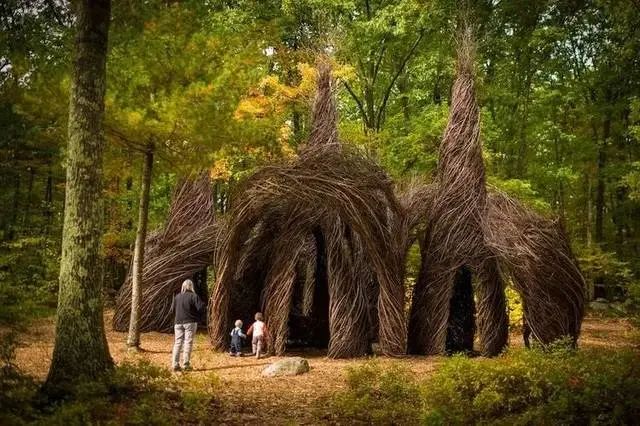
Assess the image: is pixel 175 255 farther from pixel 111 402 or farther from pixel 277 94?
pixel 111 402

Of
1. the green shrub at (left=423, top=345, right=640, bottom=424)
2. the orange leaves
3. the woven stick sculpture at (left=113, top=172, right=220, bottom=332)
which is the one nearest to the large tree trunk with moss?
the green shrub at (left=423, top=345, right=640, bottom=424)

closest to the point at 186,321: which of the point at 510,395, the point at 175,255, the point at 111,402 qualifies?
the point at 111,402

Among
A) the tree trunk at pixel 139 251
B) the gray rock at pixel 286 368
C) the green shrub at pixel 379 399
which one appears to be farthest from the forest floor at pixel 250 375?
the tree trunk at pixel 139 251

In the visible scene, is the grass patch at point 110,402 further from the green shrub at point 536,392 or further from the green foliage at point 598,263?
the green foliage at point 598,263

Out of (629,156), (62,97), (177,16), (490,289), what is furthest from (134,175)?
(629,156)

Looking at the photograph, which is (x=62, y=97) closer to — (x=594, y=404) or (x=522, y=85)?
(x=594, y=404)

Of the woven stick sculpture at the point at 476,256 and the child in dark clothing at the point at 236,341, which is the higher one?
the woven stick sculpture at the point at 476,256

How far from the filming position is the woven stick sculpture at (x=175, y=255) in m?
12.6

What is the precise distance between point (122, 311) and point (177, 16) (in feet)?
21.8

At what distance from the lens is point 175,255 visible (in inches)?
494

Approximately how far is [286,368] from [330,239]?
2.69 meters

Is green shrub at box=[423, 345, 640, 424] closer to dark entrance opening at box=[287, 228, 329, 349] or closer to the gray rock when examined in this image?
the gray rock

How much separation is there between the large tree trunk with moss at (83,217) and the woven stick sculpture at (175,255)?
6751 mm

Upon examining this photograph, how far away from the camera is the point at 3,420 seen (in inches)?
167
